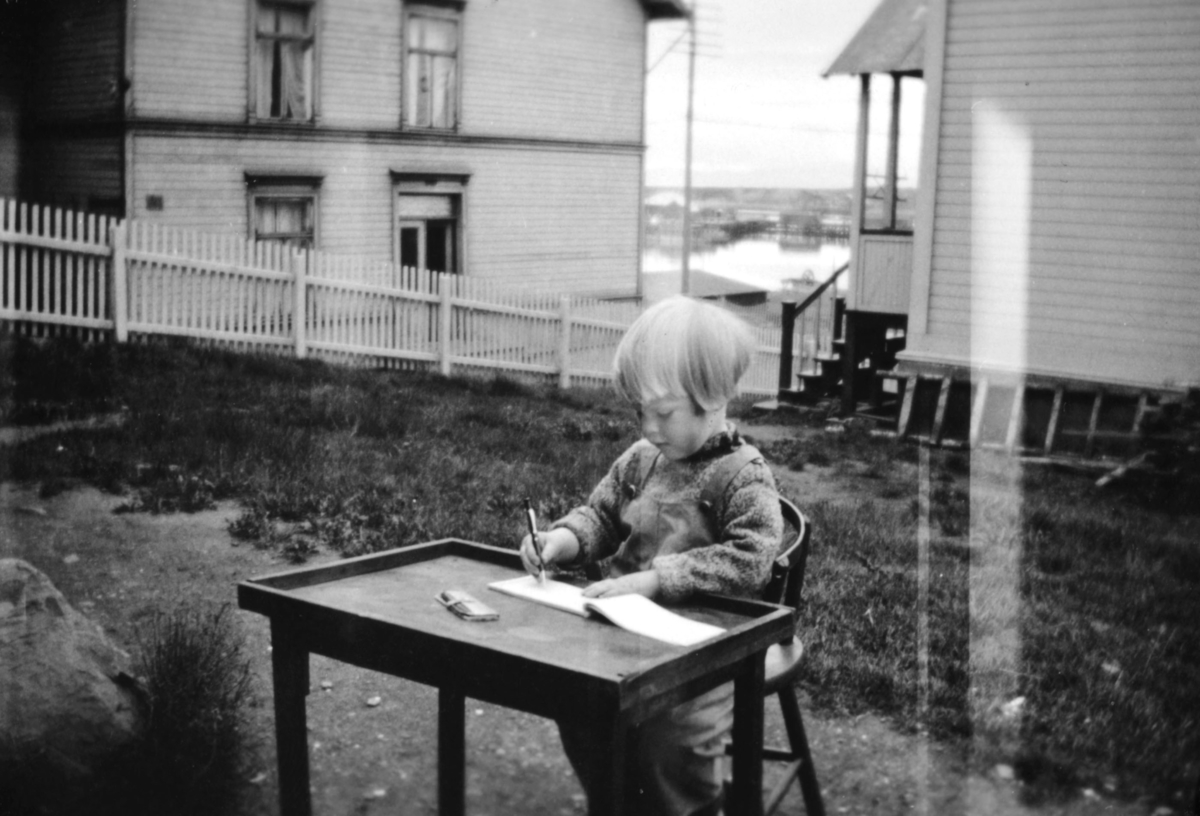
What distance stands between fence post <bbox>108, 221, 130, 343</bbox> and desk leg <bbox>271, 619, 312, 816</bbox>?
1158 cm

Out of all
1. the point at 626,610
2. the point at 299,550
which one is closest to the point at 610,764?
the point at 626,610

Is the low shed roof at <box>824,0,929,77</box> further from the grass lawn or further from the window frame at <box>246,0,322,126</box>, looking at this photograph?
the window frame at <box>246,0,322,126</box>

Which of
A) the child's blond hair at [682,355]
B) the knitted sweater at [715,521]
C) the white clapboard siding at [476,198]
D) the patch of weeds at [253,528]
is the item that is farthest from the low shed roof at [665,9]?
the child's blond hair at [682,355]

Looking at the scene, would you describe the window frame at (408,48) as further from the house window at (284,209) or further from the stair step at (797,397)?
the stair step at (797,397)

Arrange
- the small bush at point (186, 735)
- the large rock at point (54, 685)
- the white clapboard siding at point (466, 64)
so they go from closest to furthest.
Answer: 1. the large rock at point (54, 685)
2. the small bush at point (186, 735)
3. the white clapboard siding at point (466, 64)

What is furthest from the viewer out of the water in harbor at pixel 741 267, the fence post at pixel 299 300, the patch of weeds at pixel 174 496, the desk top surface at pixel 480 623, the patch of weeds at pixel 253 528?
the water in harbor at pixel 741 267

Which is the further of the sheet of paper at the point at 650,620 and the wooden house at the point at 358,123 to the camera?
the wooden house at the point at 358,123

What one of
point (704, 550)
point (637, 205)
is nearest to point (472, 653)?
point (704, 550)

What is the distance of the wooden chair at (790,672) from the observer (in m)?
2.84

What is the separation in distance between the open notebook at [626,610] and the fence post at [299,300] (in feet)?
40.1

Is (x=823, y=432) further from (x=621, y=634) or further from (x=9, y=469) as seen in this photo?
(x=621, y=634)

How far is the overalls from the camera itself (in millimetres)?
2662

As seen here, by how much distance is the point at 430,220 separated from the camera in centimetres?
1909

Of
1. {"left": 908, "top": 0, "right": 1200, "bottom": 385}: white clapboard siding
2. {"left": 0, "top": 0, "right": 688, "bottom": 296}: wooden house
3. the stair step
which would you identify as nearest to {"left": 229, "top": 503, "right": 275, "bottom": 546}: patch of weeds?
{"left": 908, "top": 0, "right": 1200, "bottom": 385}: white clapboard siding
